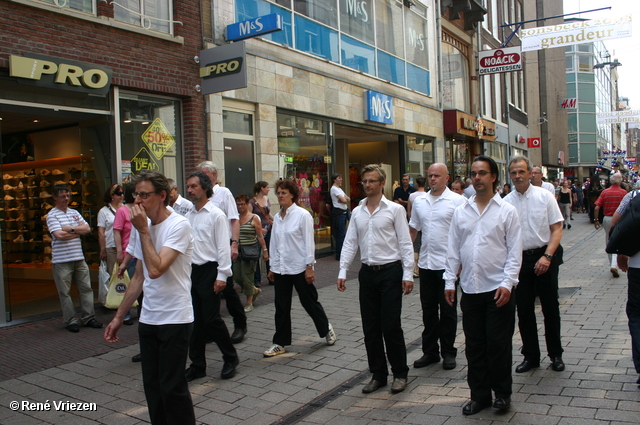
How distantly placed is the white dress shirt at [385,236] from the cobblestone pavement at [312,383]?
3.37ft

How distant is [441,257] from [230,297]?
7.91 ft

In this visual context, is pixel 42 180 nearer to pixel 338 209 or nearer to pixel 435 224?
pixel 338 209

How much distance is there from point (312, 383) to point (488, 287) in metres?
1.85

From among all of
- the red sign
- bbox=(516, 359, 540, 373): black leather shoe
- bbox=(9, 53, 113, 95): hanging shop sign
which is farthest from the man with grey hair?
the red sign

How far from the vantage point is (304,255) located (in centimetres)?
586

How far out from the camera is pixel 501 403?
4020 mm

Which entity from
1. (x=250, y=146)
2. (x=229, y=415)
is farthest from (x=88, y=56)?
(x=229, y=415)

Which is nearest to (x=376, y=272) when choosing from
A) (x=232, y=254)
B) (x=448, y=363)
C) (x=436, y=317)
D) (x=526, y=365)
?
(x=436, y=317)

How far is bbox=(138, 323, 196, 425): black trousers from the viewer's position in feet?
10.8

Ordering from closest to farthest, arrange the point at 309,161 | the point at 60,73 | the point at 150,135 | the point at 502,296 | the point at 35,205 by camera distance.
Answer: the point at 502,296
the point at 60,73
the point at 150,135
the point at 35,205
the point at 309,161

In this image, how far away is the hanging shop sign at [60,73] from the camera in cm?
718

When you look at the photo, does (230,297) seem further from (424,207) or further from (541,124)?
(541,124)

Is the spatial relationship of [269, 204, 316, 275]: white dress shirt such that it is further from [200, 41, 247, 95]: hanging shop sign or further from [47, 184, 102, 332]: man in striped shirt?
[200, 41, 247, 95]: hanging shop sign

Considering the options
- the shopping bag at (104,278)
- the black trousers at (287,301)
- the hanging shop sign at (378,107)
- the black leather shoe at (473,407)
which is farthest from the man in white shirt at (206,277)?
the hanging shop sign at (378,107)
